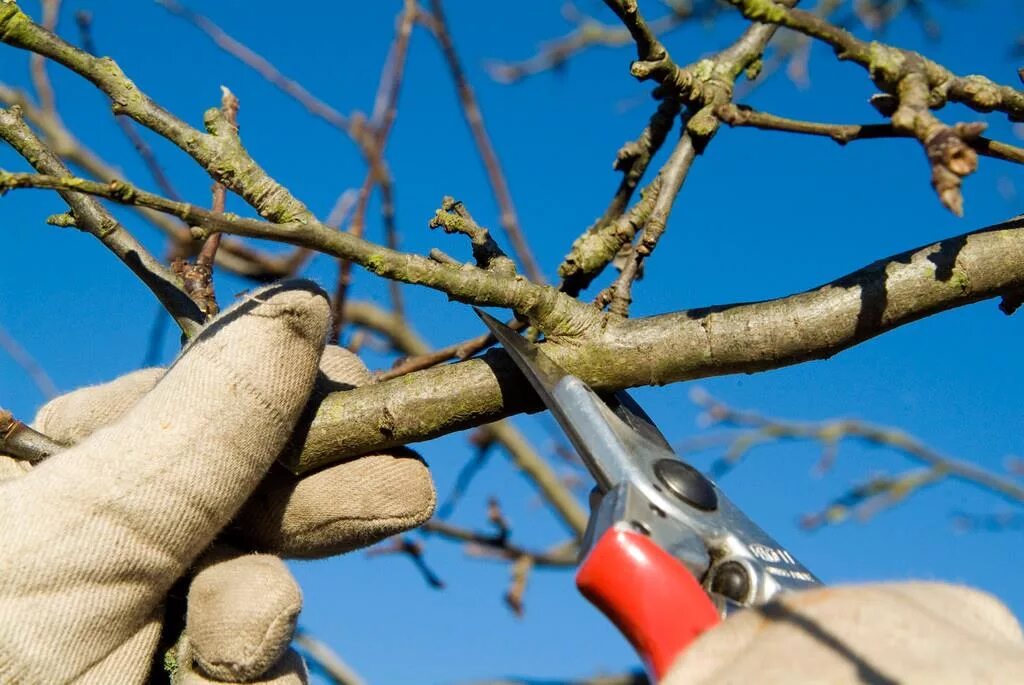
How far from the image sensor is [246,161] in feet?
4.61

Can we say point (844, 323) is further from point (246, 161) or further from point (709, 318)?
point (246, 161)

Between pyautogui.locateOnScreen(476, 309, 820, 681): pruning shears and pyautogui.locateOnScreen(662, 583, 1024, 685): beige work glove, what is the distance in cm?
16

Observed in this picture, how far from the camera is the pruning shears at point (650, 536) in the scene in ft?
3.51

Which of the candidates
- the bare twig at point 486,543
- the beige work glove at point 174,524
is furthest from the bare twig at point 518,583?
the beige work glove at point 174,524

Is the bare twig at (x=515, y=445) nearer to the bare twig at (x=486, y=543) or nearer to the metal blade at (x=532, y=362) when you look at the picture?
the bare twig at (x=486, y=543)

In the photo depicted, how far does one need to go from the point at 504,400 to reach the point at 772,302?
0.36 meters

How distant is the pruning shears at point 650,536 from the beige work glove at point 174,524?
0.29 meters

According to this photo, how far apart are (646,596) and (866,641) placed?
0.28 meters

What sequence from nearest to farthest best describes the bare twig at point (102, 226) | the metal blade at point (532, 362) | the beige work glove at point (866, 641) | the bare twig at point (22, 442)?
the beige work glove at point (866, 641) < the metal blade at point (532, 362) < the bare twig at point (22, 442) < the bare twig at point (102, 226)

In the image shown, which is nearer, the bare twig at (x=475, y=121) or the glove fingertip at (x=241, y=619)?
the glove fingertip at (x=241, y=619)

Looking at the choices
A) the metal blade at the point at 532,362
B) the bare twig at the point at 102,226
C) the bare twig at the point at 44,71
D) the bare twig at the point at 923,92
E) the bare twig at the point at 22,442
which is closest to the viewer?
the bare twig at the point at 923,92

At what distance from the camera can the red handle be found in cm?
106

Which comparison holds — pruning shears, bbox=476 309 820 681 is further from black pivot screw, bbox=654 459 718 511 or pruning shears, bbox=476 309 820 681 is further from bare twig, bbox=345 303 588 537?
bare twig, bbox=345 303 588 537

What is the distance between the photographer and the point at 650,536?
3.75 feet
